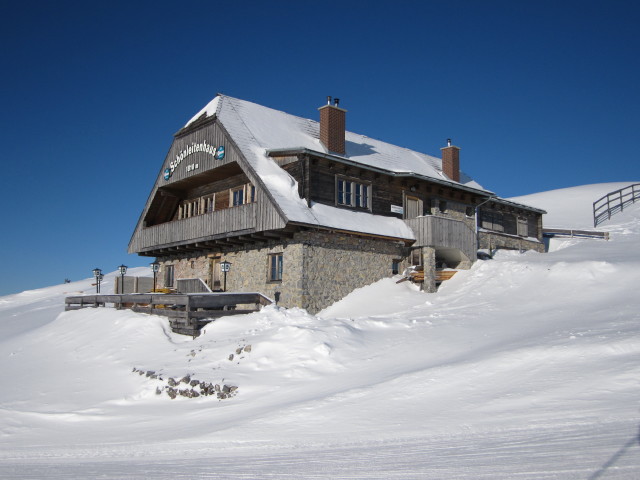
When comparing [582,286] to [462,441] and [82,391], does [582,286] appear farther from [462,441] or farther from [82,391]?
[82,391]

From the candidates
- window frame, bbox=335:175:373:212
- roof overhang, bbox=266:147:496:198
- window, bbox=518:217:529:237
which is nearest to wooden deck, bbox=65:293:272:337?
roof overhang, bbox=266:147:496:198

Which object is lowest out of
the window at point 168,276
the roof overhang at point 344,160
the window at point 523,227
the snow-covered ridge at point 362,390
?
the snow-covered ridge at point 362,390

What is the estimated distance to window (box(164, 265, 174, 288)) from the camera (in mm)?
28375

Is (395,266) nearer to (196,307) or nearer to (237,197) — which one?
(237,197)

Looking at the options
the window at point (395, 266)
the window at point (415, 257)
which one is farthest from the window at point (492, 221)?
the window at point (395, 266)

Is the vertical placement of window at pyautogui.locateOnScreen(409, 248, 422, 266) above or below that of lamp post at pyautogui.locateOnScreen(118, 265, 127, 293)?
above

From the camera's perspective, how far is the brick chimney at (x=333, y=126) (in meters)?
25.1

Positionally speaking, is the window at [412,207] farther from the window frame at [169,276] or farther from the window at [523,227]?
the window frame at [169,276]

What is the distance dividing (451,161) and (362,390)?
72.9 ft

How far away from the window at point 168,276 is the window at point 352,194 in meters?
10.2

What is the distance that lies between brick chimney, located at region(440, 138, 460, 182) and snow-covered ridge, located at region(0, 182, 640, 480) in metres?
10.4

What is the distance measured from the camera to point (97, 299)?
73.5 ft

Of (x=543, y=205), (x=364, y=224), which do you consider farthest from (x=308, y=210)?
(x=543, y=205)

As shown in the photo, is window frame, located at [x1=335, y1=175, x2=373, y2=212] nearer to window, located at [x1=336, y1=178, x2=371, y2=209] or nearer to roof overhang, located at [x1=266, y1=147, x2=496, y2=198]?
window, located at [x1=336, y1=178, x2=371, y2=209]
